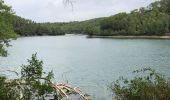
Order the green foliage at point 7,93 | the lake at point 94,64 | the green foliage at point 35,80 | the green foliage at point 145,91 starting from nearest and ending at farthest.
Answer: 1. the green foliage at point 7,93
2. the green foliage at point 145,91
3. the green foliage at point 35,80
4. the lake at point 94,64

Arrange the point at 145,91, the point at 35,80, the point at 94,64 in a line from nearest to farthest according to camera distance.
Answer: the point at 145,91, the point at 35,80, the point at 94,64

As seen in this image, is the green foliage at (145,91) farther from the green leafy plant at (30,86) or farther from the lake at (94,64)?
the lake at (94,64)

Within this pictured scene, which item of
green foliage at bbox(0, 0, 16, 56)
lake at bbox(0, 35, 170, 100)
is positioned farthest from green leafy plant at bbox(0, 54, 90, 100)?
green foliage at bbox(0, 0, 16, 56)

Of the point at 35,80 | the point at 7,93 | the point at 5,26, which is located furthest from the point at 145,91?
the point at 5,26

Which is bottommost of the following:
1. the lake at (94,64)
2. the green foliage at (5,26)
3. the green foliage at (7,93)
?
the lake at (94,64)

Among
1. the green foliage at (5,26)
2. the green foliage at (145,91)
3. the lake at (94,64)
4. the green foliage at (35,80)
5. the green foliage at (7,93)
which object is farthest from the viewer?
the lake at (94,64)

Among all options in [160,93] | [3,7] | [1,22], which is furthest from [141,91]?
[3,7]

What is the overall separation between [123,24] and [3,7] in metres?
179

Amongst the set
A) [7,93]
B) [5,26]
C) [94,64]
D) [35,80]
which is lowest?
[94,64]

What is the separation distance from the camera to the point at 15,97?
11.4m

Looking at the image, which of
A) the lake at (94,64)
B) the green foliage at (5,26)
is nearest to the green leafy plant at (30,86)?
the lake at (94,64)

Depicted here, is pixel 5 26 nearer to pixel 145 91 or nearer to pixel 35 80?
pixel 35 80

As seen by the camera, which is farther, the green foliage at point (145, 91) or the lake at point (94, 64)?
the lake at point (94, 64)

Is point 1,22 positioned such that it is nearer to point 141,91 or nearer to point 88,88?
point 141,91
